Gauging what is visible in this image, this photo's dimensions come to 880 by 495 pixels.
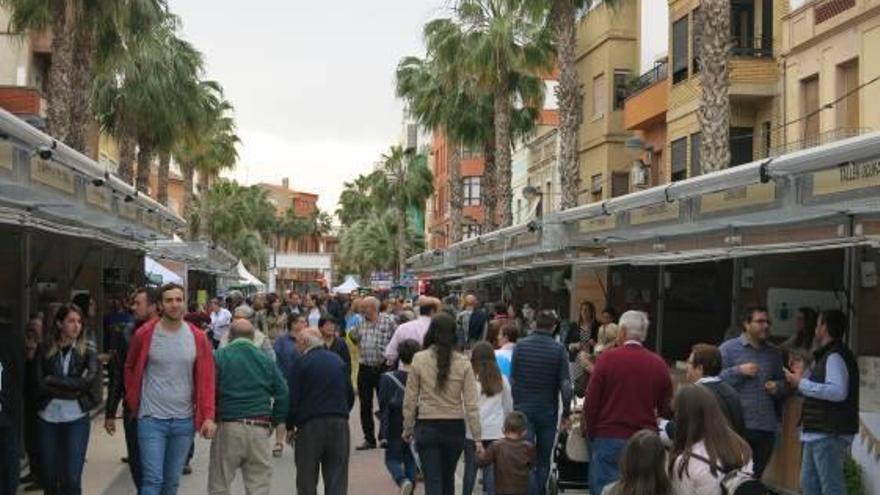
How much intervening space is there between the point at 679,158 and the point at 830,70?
22.9 ft

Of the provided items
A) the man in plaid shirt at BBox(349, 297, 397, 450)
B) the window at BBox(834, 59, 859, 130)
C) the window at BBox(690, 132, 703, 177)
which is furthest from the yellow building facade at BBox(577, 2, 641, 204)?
the man in plaid shirt at BBox(349, 297, 397, 450)

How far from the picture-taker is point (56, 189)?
10.7m

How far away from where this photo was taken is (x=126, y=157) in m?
31.8

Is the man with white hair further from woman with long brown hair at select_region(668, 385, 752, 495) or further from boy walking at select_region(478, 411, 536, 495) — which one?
woman with long brown hair at select_region(668, 385, 752, 495)

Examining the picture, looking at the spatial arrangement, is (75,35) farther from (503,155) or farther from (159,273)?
(503,155)

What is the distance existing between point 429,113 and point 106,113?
14.7 m

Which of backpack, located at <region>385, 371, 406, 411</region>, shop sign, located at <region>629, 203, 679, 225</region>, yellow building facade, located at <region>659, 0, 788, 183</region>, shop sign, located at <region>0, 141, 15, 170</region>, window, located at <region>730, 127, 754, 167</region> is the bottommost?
backpack, located at <region>385, 371, 406, 411</region>

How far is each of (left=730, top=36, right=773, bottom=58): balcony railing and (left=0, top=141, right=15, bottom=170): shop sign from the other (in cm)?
1992

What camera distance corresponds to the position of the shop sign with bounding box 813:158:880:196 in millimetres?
8328

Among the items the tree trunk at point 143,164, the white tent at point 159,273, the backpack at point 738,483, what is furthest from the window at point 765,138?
the backpack at point 738,483

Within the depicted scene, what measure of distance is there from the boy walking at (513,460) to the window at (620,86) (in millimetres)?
29629

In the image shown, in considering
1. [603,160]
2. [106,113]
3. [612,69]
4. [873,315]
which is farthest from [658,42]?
[873,315]

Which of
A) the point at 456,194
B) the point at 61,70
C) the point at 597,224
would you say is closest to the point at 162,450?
the point at 597,224

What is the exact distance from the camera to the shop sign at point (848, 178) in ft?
27.3
